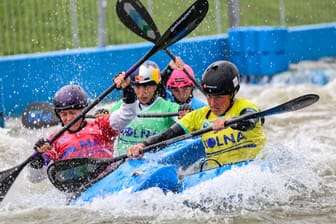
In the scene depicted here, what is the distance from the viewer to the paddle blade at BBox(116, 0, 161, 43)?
10.0m

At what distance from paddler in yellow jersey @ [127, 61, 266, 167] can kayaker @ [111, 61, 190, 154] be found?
1185mm

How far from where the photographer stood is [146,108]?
1016 cm

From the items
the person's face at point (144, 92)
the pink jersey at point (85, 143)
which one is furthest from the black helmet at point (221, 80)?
the person's face at point (144, 92)

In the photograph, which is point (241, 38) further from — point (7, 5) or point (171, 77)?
point (171, 77)

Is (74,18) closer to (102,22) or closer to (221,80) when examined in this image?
(102,22)

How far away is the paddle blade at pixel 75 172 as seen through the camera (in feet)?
28.7

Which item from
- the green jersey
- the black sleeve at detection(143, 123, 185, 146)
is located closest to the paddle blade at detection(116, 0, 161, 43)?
the green jersey

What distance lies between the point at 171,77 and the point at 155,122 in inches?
46.4

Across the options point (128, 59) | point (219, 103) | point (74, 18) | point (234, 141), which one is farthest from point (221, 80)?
point (128, 59)

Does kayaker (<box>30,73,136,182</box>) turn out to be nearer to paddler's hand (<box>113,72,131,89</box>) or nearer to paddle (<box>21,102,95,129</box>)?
paddler's hand (<box>113,72,131,89</box>)

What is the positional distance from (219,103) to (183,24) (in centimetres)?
107

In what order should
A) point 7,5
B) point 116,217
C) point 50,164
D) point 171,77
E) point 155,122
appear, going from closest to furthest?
point 116,217 < point 50,164 < point 155,122 < point 171,77 < point 7,5

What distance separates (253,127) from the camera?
832cm

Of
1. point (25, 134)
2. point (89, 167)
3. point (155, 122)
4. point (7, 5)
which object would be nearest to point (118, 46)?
point (7, 5)
